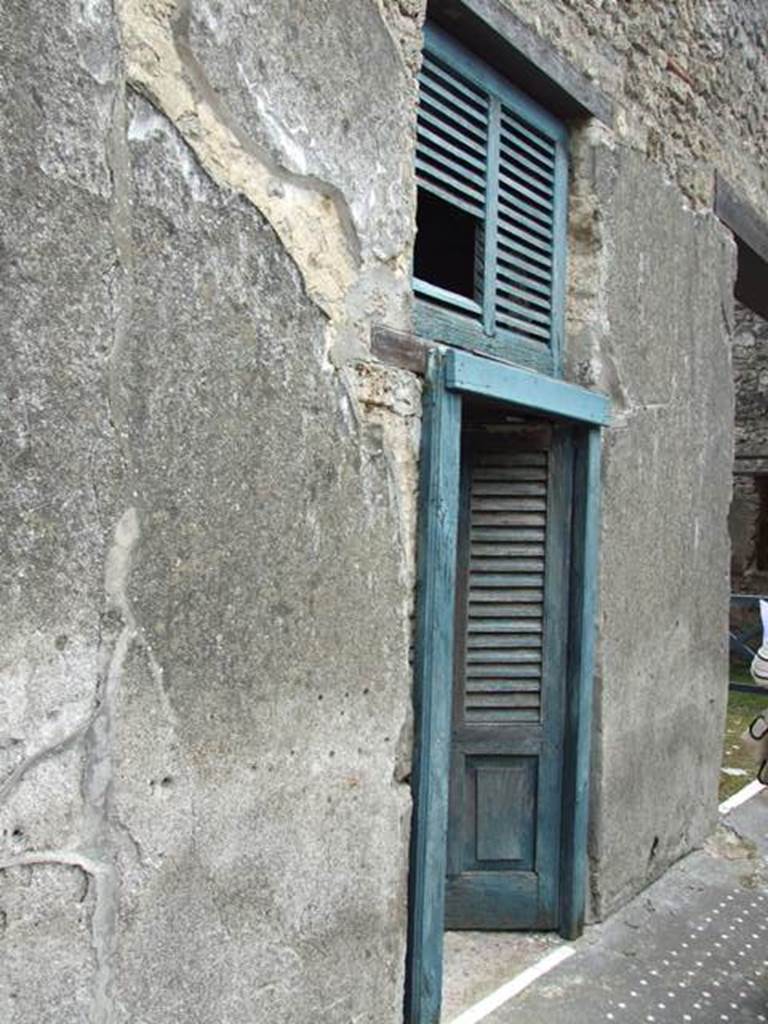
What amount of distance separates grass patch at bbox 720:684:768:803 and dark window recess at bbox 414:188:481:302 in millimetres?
3215

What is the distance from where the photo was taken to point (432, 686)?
10.3ft

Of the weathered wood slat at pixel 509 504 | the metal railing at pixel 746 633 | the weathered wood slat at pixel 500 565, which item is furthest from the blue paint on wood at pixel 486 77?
the metal railing at pixel 746 633

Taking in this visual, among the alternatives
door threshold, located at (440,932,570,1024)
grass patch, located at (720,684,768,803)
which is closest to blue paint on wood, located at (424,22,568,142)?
door threshold, located at (440,932,570,1024)

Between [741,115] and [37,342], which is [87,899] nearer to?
[37,342]

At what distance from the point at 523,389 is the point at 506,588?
89cm

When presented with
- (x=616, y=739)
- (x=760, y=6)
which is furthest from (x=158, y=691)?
(x=760, y=6)

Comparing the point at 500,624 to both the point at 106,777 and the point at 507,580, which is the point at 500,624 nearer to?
the point at 507,580

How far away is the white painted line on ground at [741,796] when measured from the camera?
234 inches

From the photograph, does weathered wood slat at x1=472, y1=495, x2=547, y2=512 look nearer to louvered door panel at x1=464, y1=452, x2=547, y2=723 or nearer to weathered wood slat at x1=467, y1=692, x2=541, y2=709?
louvered door panel at x1=464, y1=452, x2=547, y2=723

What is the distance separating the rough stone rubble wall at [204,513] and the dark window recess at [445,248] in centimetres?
152

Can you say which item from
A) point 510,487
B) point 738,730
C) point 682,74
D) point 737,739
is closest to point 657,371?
point 510,487

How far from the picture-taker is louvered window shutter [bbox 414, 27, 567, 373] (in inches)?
139

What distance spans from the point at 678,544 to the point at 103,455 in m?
3.40

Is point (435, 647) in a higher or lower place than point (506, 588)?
lower
